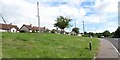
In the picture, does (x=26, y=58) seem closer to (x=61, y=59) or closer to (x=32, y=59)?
(x=32, y=59)

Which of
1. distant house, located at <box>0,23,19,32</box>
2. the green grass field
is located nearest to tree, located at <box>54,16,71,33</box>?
distant house, located at <box>0,23,19,32</box>

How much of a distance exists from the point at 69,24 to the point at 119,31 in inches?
1313

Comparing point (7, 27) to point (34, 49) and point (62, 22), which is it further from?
point (34, 49)

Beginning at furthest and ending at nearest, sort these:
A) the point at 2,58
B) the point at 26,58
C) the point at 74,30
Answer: the point at 74,30 < the point at 26,58 < the point at 2,58

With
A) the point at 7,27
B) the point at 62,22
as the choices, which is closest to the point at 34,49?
the point at 62,22

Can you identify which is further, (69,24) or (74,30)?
(74,30)

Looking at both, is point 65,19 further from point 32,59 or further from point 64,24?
point 32,59

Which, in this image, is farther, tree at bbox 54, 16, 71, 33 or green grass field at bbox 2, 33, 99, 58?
tree at bbox 54, 16, 71, 33

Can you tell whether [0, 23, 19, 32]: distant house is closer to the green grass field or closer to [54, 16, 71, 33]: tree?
[54, 16, 71, 33]: tree

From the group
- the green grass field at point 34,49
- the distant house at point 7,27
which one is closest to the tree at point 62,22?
the distant house at point 7,27

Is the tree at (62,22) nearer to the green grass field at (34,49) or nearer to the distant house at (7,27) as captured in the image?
the distant house at (7,27)

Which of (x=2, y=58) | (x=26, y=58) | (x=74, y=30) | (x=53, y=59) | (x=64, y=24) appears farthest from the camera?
(x=74, y=30)

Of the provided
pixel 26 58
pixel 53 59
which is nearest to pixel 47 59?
pixel 53 59

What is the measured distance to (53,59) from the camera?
16.6 meters
